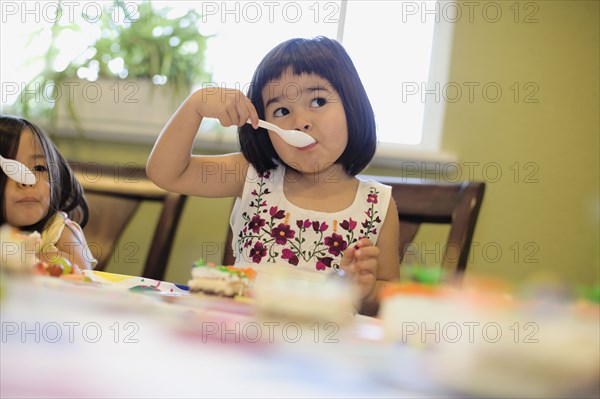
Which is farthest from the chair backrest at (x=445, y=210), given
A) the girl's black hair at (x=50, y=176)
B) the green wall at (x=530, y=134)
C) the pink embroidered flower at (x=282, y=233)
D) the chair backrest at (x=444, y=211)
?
the girl's black hair at (x=50, y=176)

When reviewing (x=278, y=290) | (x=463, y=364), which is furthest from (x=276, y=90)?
(x=463, y=364)

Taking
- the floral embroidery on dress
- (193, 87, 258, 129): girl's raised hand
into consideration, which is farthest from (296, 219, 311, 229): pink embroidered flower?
(193, 87, 258, 129): girl's raised hand

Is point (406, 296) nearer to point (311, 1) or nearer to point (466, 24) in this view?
point (466, 24)

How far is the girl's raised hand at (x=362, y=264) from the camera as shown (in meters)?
0.86

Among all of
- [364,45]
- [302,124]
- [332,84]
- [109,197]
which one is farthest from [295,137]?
[364,45]

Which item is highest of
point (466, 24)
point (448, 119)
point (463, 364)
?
point (466, 24)

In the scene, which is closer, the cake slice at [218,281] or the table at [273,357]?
the table at [273,357]

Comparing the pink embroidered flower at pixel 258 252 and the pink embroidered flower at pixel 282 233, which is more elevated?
the pink embroidered flower at pixel 282 233

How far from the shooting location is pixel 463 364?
0.36m

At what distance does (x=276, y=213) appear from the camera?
1.22 metres

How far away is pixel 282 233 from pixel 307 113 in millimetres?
235

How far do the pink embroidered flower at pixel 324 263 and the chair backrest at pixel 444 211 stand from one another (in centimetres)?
16

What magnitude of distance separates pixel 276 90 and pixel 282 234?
25 centimetres

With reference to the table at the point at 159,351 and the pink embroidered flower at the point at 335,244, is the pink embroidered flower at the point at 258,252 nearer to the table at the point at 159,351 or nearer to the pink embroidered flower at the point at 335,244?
the pink embroidered flower at the point at 335,244
